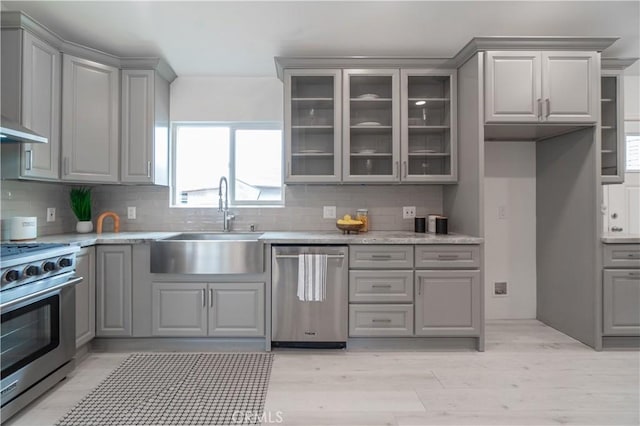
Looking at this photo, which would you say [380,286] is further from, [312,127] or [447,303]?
[312,127]

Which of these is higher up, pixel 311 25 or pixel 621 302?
pixel 311 25

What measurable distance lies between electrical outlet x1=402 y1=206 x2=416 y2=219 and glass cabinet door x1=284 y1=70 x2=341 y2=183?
83 cm

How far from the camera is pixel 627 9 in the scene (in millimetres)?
2367

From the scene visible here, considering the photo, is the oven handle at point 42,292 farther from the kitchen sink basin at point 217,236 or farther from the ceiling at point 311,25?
the ceiling at point 311,25

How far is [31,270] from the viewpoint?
1.84 metres

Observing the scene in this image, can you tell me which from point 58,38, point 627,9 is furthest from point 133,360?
point 627,9

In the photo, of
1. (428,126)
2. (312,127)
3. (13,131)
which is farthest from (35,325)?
(428,126)

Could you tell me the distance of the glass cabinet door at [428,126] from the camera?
2957 millimetres

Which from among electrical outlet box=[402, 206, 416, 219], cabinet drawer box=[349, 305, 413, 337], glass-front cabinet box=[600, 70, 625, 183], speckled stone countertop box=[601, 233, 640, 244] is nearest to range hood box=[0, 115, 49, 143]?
cabinet drawer box=[349, 305, 413, 337]

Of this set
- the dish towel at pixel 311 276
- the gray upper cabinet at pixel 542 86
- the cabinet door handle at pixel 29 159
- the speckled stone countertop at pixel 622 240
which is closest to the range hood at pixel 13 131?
the cabinet door handle at pixel 29 159

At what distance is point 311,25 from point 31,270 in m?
2.41

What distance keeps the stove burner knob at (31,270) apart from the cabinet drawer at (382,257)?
1.99 meters

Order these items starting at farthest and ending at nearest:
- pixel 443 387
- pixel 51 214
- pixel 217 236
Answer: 1. pixel 217 236
2. pixel 51 214
3. pixel 443 387

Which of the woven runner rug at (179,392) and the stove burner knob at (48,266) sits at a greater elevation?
the stove burner knob at (48,266)
